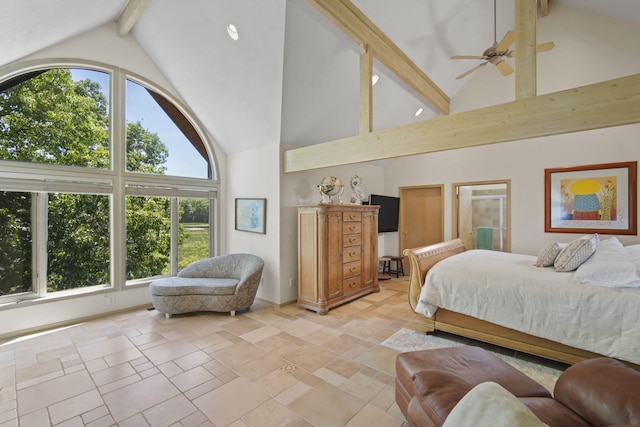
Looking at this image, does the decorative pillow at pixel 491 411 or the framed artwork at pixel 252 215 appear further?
the framed artwork at pixel 252 215

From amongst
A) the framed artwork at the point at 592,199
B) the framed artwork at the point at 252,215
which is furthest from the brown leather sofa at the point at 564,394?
the framed artwork at the point at 592,199

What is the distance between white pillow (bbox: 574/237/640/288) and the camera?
230 cm

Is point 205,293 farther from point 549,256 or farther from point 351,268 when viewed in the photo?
point 549,256

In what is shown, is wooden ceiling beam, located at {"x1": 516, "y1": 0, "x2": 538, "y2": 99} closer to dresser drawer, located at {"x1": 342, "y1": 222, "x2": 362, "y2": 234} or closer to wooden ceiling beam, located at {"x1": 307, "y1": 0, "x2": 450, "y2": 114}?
wooden ceiling beam, located at {"x1": 307, "y1": 0, "x2": 450, "y2": 114}

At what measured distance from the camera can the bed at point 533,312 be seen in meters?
2.26

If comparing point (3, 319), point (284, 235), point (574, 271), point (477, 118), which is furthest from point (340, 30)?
point (3, 319)

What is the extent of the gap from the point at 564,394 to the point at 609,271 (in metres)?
1.56

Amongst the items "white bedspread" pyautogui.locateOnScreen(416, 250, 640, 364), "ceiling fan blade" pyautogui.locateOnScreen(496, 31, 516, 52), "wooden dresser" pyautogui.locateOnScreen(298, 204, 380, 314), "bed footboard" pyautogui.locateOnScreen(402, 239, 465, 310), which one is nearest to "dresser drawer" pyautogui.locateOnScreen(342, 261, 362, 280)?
"wooden dresser" pyautogui.locateOnScreen(298, 204, 380, 314)

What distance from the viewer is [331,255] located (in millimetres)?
4125

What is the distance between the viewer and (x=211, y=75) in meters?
3.92

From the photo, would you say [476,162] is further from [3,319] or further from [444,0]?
[3,319]

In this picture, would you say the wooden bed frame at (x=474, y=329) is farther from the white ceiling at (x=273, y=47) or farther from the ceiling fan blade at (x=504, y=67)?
the ceiling fan blade at (x=504, y=67)

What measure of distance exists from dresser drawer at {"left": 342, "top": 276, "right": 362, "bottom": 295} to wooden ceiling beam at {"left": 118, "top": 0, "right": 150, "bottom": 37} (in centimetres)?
440

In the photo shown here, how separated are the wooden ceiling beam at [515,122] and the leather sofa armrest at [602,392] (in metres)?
1.72
